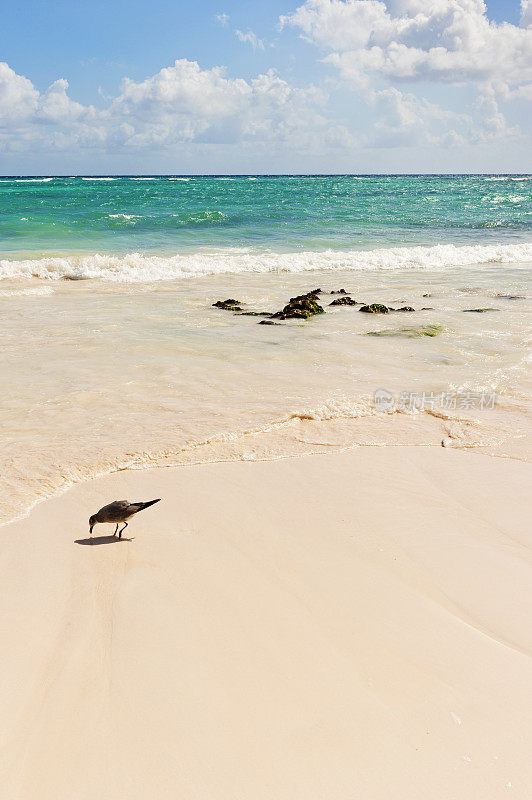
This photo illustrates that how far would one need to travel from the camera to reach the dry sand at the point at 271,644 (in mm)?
2262

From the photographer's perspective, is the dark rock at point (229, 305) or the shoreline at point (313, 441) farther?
the dark rock at point (229, 305)

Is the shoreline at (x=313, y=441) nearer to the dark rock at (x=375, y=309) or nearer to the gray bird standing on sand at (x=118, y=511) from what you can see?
the gray bird standing on sand at (x=118, y=511)

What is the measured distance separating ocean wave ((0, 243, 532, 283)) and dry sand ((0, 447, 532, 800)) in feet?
42.8

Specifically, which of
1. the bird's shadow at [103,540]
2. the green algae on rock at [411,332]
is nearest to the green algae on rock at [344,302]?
the green algae on rock at [411,332]

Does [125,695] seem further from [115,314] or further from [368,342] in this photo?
[115,314]

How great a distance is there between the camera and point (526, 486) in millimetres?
4520

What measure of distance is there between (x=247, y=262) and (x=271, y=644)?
55.1 ft

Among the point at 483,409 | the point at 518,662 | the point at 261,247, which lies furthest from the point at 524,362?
the point at 261,247

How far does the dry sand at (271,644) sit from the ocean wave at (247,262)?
13.0 metres

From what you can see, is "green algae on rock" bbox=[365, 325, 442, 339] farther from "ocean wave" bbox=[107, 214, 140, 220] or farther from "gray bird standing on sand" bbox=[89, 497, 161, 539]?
"ocean wave" bbox=[107, 214, 140, 220]

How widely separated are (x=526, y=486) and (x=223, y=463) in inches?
95.3

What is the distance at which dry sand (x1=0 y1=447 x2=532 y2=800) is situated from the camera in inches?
89.0

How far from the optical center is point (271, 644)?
9.42ft

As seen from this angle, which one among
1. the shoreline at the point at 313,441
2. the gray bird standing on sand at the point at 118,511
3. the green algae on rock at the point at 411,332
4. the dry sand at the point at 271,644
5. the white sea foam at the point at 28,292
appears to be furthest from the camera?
the white sea foam at the point at 28,292
